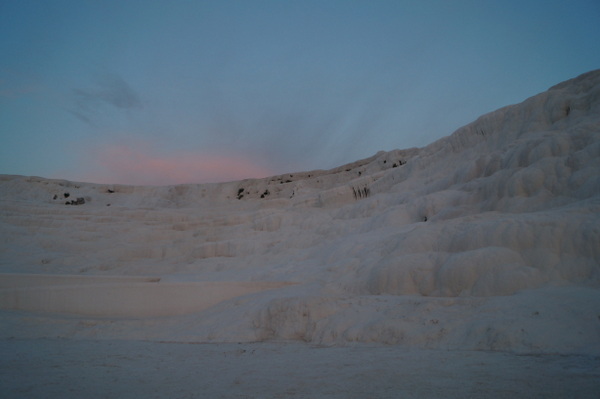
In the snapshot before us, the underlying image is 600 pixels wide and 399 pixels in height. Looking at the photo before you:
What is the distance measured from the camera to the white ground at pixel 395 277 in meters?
5.68

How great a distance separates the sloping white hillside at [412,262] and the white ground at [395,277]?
1.8 inches

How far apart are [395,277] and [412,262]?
0.54 m

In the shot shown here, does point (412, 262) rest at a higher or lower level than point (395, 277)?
higher

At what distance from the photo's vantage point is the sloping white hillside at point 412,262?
6.92 metres

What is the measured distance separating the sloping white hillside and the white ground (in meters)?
0.04

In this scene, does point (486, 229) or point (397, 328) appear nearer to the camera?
point (397, 328)

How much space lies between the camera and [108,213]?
33562 millimetres

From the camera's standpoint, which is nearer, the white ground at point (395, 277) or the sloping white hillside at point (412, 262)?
the white ground at point (395, 277)

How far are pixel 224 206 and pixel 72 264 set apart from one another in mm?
21048

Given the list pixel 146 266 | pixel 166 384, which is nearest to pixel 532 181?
pixel 166 384

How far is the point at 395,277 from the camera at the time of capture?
10.0 metres

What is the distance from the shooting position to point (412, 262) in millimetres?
10070

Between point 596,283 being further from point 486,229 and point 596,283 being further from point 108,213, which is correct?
point 108,213

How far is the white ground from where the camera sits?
5684 mm
